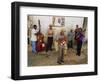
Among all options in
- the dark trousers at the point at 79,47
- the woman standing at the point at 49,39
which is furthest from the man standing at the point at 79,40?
the woman standing at the point at 49,39

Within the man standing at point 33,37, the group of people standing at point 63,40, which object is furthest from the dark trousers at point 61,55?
the man standing at point 33,37

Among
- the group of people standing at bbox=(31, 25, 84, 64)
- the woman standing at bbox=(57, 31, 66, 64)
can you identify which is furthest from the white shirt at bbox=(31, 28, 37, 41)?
the woman standing at bbox=(57, 31, 66, 64)

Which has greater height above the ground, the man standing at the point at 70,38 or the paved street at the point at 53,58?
the man standing at the point at 70,38

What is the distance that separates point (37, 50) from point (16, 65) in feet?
0.36

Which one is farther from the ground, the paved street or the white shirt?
the white shirt

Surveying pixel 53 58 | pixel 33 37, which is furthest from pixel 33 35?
pixel 53 58

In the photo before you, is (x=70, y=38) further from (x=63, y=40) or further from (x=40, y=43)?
(x=40, y=43)

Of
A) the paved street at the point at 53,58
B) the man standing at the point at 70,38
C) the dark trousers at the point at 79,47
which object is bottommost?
the paved street at the point at 53,58

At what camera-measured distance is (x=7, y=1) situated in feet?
3.95

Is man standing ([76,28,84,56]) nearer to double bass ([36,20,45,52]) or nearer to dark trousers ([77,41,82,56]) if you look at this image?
dark trousers ([77,41,82,56])

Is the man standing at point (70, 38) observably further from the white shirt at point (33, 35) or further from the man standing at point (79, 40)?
the white shirt at point (33, 35)

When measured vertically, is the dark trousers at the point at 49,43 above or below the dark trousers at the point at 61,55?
above

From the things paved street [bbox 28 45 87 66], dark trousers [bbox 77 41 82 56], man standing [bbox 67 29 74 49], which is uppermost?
man standing [bbox 67 29 74 49]

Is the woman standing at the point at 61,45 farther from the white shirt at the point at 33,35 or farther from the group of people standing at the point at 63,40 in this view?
the white shirt at the point at 33,35
